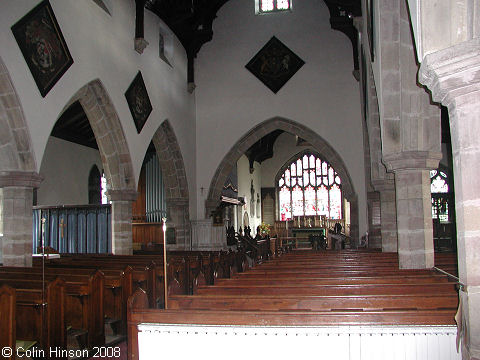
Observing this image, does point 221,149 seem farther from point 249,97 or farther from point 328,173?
point 328,173

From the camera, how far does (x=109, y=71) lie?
10.1m

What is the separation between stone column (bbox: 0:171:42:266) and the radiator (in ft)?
17.0

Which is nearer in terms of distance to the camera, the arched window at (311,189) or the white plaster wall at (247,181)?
the white plaster wall at (247,181)

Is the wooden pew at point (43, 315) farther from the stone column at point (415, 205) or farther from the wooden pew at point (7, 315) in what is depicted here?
the stone column at point (415, 205)

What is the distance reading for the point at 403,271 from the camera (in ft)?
17.7

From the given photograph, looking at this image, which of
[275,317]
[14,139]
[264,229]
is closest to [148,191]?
[264,229]

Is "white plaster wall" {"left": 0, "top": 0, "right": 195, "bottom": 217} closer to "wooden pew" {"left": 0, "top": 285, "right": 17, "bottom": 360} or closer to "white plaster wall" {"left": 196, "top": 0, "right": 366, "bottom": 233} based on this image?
"white plaster wall" {"left": 196, "top": 0, "right": 366, "bottom": 233}

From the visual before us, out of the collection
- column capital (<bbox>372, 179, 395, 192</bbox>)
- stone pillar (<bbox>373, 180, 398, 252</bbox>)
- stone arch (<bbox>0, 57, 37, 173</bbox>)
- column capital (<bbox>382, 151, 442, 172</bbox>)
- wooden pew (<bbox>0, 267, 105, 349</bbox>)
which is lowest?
wooden pew (<bbox>0, 267, 105, 349</bbox>)

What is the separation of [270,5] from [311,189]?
11.5 m

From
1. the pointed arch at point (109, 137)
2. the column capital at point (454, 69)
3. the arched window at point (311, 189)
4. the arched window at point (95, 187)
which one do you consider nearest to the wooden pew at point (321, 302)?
the column capital at point (454, 69)

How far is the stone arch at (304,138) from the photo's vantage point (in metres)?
15.3

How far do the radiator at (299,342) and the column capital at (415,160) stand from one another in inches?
129

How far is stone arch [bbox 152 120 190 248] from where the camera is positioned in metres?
14.2

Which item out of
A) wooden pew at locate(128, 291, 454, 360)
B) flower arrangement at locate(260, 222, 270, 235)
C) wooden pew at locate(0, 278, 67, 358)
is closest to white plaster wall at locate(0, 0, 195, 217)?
wooden pew at locate(0, 278, 67, 358)
